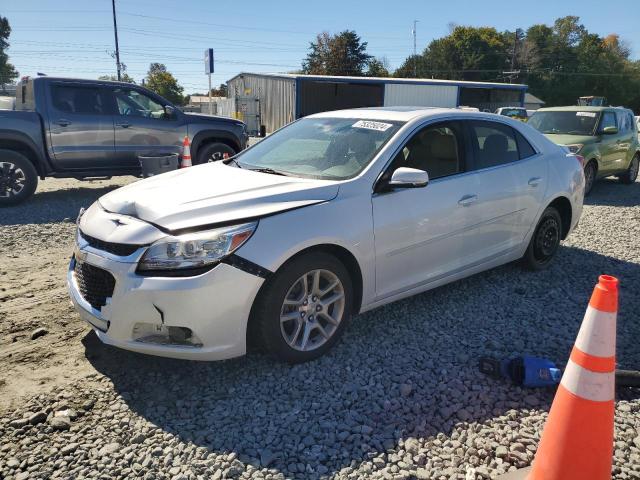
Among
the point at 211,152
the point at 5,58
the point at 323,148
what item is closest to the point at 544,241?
the point at 323,148

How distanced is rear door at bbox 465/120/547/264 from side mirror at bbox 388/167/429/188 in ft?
2.97

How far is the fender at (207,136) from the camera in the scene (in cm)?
984

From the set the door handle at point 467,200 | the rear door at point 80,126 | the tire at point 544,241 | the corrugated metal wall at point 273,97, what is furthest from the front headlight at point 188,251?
the corrugated metal wall at point 273,97

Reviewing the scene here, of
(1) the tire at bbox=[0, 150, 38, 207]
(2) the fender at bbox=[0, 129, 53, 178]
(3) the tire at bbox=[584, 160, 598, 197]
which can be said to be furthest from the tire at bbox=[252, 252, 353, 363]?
(3) the tire at bbox=[584, 160, 598, 197]

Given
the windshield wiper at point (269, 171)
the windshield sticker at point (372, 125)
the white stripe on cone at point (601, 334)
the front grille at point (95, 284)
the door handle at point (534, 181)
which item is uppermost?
the windshield sticker at point (372, 125)

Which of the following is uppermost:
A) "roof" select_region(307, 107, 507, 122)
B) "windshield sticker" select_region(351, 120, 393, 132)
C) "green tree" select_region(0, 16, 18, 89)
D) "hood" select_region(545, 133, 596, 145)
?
"green tree" select_region(0, 16, 18, 89)

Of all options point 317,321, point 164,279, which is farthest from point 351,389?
point 164,279

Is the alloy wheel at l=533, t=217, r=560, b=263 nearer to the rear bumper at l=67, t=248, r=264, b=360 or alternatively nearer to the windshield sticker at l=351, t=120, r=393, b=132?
the windshield sticker at l=351, t=120, r=393, b=132

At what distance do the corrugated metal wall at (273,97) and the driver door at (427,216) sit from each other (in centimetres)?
2735

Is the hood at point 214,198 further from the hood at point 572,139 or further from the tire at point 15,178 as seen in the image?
the hood at point 572,139

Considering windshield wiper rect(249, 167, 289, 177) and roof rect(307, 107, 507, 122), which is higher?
roof rect(307, 107, 507, 122)

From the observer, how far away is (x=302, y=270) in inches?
126

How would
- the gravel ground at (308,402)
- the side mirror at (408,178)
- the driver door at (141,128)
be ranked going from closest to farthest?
the gravel ground at (308,402)
the side mirror at (408,178)
the driver door at (141,128)

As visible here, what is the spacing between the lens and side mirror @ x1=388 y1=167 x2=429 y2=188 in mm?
3572
